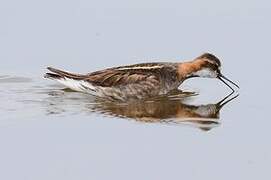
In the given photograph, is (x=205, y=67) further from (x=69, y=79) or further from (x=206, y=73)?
(x=69, y=79)

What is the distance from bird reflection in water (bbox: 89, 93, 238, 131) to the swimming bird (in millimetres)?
366

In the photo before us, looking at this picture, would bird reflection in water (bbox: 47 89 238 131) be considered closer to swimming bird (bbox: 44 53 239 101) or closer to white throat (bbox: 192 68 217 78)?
swimming bird (bbox: 44 53 239 101)

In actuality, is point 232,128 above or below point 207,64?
below

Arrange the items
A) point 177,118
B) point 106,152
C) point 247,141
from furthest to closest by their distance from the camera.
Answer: point 177,118 < point 247,141 < point 106,152

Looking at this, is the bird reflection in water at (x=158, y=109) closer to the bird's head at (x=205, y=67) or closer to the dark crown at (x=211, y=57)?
the bird's head at (x=205, y=67)

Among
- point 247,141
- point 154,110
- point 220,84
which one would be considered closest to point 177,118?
point 154,110

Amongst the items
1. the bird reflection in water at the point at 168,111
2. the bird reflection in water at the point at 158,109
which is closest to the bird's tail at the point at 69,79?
the bird reflection in water at the point at 158,109

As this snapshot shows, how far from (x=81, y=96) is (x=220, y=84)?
8.40 ft

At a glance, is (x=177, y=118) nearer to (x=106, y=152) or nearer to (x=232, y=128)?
(x=232, y=128)

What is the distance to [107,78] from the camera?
15242 mm

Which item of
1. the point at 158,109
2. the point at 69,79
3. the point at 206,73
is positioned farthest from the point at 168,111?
the point at 206,73

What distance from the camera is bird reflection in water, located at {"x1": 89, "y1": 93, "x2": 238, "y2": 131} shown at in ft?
43.8

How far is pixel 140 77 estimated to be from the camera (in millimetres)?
15477

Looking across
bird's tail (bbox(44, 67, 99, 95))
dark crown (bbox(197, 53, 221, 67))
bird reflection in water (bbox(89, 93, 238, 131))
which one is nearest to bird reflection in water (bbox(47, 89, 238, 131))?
bird reflection in water (bbox(89, 93, 238, 131))
